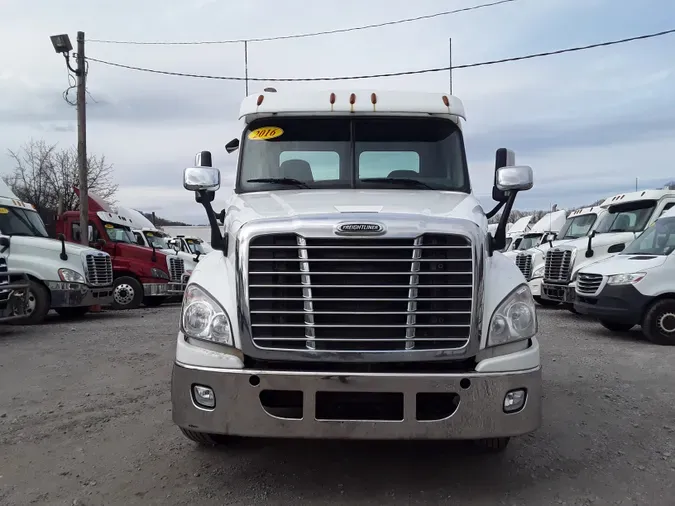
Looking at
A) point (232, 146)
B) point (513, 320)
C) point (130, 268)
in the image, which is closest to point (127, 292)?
point (130, 268)

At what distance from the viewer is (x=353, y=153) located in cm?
484

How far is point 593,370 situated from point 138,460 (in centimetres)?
534

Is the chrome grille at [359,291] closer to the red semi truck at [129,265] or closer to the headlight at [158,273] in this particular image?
the red semi truck at [129,265]

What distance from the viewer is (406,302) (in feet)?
Result: 11.8

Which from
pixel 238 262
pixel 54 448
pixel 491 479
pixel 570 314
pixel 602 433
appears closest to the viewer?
pixel 238 262

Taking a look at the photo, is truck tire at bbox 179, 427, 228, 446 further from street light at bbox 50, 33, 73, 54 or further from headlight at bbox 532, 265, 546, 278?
street light at bbox 50, 33, 73, 54

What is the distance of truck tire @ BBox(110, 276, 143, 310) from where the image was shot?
612 inches

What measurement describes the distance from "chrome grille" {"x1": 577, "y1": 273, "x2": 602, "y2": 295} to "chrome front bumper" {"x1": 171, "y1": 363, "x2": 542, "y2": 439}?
735 cm

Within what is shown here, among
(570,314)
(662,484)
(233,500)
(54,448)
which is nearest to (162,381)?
(54,448)

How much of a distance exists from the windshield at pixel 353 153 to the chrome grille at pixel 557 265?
8475 mm

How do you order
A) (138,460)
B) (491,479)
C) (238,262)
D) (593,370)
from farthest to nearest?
(593,370) → (138,460) → (491,479) → (238,262)

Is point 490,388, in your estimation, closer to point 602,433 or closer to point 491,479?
point 491,479

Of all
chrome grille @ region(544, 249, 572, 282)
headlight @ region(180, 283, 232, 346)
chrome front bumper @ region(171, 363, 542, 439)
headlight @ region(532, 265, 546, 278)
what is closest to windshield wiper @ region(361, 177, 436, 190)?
headlight @ region(180, 283, 232, 346)

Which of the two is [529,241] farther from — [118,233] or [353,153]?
[353,153]
